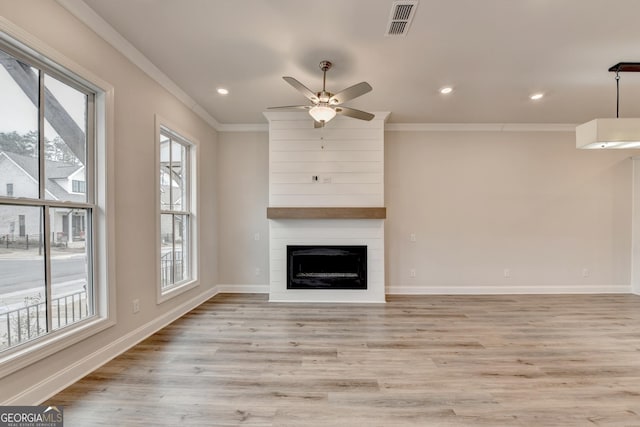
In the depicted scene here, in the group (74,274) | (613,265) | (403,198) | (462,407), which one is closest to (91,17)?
(74,274)

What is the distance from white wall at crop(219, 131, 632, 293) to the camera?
4758 millimetres

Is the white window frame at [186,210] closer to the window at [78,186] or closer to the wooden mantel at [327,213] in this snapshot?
the window at [78,186]

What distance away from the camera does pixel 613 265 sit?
4.76 m

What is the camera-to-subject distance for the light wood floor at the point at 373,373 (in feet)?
6.01

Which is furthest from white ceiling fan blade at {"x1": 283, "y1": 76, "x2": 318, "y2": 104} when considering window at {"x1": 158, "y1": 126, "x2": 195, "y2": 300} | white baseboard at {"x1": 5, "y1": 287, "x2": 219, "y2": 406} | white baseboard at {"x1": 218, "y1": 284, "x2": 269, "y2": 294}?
white baseboard at {"x1": 218, "y1": 284, "x2": 269, "y2": 294}

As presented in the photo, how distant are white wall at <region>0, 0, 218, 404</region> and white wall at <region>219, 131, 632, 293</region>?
3.44m

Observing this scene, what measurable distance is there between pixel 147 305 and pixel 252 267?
1.97 metres

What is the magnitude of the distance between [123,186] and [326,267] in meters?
2.83

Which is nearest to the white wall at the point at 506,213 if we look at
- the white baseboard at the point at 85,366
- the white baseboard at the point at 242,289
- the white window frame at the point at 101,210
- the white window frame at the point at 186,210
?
the white baseboard at the point at 242,289

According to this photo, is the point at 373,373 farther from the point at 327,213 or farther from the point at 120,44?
the point at 120,44

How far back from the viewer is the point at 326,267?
4.37 meters

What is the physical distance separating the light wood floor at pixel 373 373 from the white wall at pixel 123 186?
→ 0.19 m

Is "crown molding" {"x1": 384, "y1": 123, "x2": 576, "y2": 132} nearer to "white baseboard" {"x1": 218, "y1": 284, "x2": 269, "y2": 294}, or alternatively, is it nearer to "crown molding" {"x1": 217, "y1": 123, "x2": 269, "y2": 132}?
"crown molding" {"x1": 217, "y1": 123, "x2": 269, "y2": 132}

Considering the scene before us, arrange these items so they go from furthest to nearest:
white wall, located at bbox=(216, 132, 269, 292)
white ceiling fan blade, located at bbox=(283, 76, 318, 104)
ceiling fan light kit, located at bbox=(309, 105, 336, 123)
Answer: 1. white wall, located at bbox=(216, 132, 269, 292)
2. ceiling fan light kit, located at bbox=(309, 105, 336, 123)
3. white ceiling fan blade, located at bbox=(283, 76, 318, 104)
